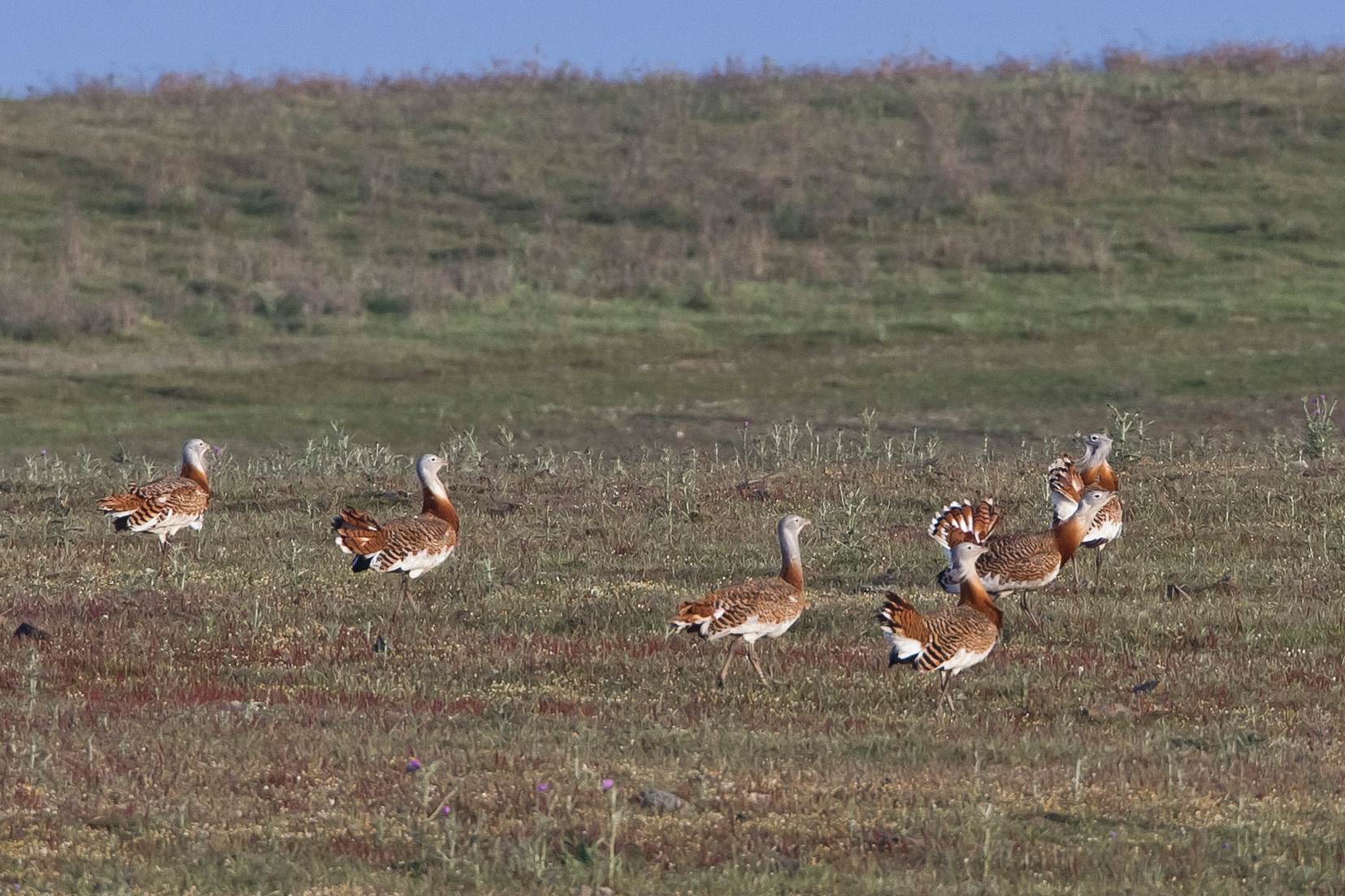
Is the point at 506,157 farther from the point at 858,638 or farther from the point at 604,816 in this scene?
the point at 604,816

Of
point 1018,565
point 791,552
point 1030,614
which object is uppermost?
point 791,552

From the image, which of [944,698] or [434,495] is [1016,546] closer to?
[944,698]

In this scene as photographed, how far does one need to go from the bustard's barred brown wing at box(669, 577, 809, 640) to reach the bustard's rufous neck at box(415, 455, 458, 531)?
3.70 meters

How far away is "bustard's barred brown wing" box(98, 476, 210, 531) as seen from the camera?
1498 centimetres

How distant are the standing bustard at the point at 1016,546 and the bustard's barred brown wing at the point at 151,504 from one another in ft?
20.4

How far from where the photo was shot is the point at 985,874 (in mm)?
6977

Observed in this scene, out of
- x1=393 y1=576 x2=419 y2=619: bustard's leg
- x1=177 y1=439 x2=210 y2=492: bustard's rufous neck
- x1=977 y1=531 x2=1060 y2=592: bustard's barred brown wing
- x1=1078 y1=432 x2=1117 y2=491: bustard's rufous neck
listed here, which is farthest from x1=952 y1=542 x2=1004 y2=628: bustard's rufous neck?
x1=177 y1=439 x2=210 y2=492: bustard's rufous neck

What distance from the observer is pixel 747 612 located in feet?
34.4

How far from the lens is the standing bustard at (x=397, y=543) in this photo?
12.8 metres

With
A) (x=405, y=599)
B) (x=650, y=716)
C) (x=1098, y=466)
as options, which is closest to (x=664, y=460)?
(x=1098, y=466)

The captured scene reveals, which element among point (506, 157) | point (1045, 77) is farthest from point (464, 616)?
point (1045, 77)

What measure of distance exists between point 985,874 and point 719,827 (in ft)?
3.87

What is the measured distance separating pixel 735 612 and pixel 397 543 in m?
3.33

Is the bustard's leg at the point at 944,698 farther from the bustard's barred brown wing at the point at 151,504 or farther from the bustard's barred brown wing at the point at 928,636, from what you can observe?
the bustard's barred brown wing at the point at 151,504
